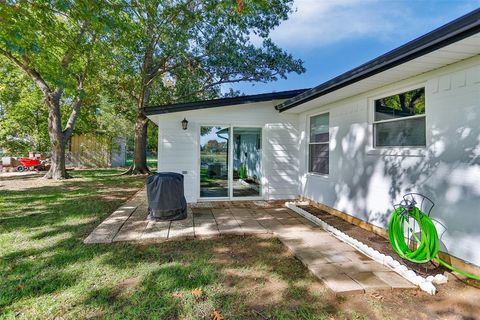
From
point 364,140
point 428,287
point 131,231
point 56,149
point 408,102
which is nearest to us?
point 428,287

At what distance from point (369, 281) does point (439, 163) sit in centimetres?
179

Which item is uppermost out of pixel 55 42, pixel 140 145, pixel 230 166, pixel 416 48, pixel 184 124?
pixel 55 42

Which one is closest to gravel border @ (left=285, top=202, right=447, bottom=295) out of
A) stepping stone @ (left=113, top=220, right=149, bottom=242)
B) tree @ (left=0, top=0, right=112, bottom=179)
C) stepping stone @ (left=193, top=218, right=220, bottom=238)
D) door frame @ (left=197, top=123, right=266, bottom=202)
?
stepping stone @ (left=193, top=218, right=220, bottom=238)

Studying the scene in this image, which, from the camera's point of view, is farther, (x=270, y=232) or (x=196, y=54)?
(x=196, y=54)

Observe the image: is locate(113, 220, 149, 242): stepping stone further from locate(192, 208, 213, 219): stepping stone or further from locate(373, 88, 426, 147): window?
locate(373, 88, 426, 147): window

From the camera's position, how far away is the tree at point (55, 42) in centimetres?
506

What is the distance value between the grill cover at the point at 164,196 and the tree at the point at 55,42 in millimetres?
3374

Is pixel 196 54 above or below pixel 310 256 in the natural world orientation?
above

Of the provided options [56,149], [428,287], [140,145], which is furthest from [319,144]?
[56,149]

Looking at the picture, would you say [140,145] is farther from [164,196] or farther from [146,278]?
[146,278]

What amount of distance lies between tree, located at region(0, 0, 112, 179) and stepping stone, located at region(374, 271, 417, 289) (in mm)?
6410

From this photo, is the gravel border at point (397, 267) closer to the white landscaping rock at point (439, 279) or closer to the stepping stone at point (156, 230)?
the white landscaping rock at point (439, 279)

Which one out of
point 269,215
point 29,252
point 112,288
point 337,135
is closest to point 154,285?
point 112,288

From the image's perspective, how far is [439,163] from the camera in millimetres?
3342
